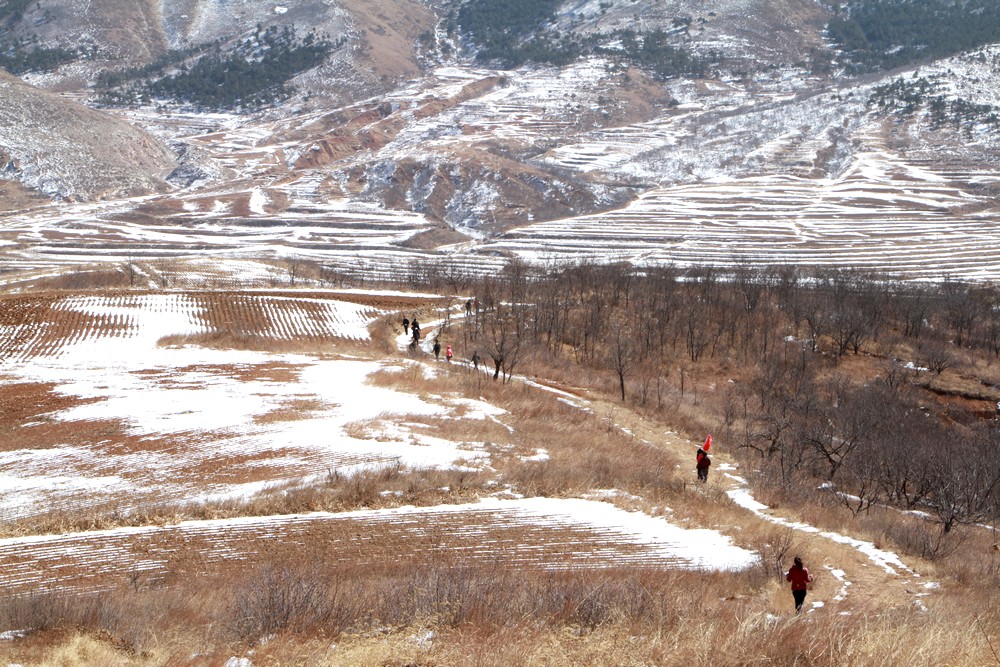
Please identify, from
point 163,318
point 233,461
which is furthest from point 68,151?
point 233,461

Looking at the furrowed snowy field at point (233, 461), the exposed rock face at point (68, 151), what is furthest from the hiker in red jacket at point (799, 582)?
the exposed rock face at point (68, 151)

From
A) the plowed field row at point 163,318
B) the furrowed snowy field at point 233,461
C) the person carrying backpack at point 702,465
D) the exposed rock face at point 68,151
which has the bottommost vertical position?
the person carrying backpack at point 702,465

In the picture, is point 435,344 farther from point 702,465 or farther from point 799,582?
point 799,582

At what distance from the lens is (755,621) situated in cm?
839

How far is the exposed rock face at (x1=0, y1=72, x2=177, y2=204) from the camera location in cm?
12081

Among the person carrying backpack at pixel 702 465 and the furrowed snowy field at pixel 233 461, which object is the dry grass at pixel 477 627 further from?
the person carrying backpack at pixel 702 465

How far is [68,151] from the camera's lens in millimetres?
126875

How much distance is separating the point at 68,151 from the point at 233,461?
13145cm

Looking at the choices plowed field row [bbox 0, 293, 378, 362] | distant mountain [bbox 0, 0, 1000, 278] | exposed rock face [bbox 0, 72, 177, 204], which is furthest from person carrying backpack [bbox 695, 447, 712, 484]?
exposed rock face [bbox 0, 72, 177, 204]

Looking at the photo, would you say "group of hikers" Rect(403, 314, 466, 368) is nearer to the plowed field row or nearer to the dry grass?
the plowed field row

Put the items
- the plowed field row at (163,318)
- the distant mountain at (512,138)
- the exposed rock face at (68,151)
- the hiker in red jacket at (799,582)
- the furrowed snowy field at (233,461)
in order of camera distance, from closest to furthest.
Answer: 1. the hiker in red jacket at (799,582)
2. the furrowed snowy field at (233,461)
3. the plowed field row at (163,318)
4. the distant mountain at (512,138)
5. the exposed rock face at (68,151)

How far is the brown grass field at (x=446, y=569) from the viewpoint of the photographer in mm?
8117

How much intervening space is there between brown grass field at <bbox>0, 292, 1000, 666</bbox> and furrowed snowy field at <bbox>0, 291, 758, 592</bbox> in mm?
102

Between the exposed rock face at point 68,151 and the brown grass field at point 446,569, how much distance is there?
364 feet
